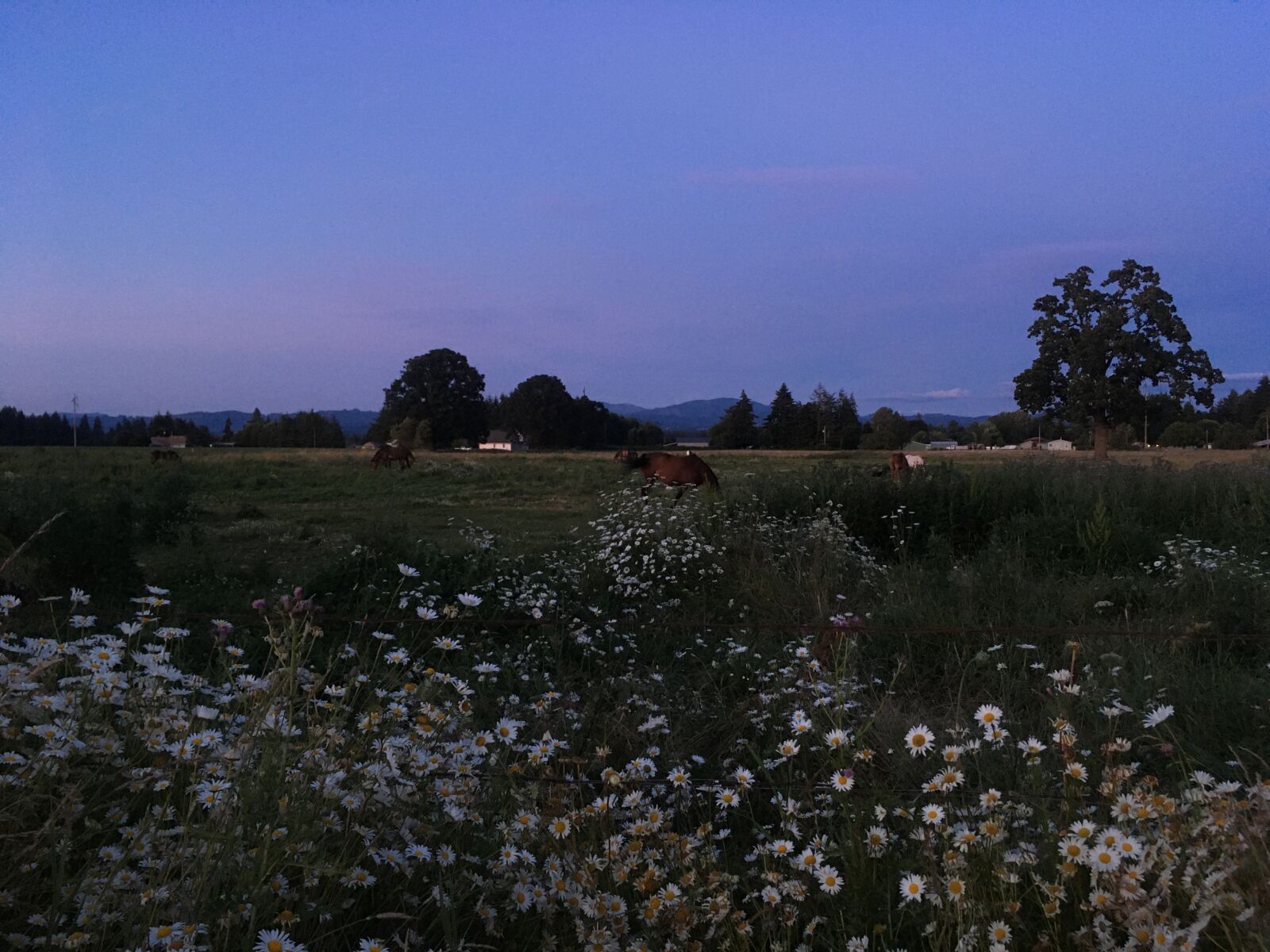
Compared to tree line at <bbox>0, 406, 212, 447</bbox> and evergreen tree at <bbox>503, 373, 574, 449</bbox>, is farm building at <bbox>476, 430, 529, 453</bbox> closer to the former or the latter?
evergreen tree at <bbox>503, 373, 574, 449</bbox>

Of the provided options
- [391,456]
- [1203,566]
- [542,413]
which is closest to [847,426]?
[542,413]

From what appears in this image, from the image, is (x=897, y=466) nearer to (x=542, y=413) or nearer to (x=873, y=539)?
(x=873, y=539)

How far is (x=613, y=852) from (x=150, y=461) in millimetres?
30166

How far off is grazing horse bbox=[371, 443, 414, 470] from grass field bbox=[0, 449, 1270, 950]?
815 inches

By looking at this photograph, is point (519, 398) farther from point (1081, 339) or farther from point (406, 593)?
point (406, 593)

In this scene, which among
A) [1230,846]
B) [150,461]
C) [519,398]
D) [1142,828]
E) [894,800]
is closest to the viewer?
[1230,846]

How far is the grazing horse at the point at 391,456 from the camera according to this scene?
2958cm

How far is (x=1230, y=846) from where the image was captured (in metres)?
2.06

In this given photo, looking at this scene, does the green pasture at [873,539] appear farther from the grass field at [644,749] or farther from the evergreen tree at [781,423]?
the evergreen tree at [781,423]

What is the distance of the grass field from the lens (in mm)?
2125

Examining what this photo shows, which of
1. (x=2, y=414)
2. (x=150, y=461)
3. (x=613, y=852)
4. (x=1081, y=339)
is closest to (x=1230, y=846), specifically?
(x=613, y=852)

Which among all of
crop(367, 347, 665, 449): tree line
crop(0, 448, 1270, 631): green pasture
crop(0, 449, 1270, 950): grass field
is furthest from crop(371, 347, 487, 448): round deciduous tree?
crop(0, 449, 1270, 950): grass field

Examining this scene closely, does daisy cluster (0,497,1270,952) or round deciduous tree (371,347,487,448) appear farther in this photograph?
round deciduous tree (371,347,487,448)

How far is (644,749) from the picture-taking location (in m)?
4.07
